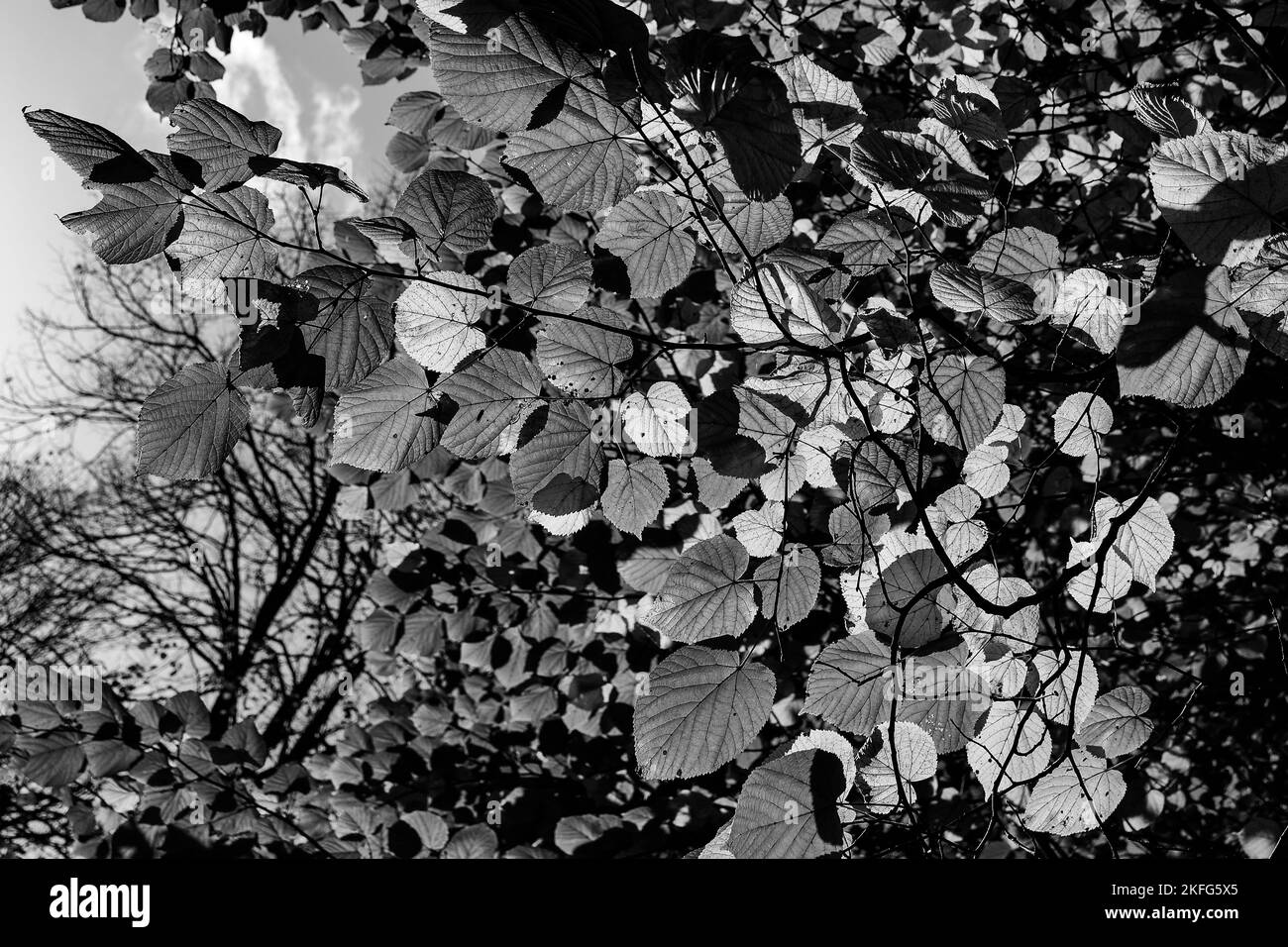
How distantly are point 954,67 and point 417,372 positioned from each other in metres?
2.34

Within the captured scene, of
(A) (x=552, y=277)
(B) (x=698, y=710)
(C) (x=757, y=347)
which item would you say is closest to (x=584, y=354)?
(A) (x=552, y=277)

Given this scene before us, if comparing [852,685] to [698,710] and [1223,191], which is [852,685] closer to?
[698,710]

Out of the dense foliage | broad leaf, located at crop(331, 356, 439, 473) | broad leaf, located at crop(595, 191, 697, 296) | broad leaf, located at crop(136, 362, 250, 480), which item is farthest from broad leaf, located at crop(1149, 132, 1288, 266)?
broad leaf, located at crop(136, 362, 250, 480)

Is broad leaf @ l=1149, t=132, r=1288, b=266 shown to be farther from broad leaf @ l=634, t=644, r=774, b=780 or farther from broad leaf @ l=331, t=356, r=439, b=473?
broad leaf @ l=331, t=356, r=439, b=473

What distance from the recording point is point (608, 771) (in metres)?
2.89

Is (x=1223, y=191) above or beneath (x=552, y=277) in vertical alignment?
beneath

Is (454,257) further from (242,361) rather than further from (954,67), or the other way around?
(954,67)

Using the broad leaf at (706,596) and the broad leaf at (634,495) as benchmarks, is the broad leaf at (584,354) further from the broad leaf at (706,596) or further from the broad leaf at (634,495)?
the broad leaf at (706,596)

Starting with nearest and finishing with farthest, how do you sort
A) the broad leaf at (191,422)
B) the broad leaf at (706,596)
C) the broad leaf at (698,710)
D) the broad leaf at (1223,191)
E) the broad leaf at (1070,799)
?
the broad leaf at (1223,191) < the broad leaf at (191,422) < the broad leaf at (698,710) < the broad leaf at (706,596) < the broad leaf at (1070,799)

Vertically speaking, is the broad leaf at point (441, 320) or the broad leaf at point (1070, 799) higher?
the broad leaf at point (441, 320)

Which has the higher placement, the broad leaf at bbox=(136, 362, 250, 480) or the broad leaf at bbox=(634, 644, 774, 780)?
the broad leaf at bbox=(136, 362, 250, 480)

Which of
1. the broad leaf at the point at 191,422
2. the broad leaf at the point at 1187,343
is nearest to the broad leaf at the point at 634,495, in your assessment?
the broad leaf at the point at 191,422

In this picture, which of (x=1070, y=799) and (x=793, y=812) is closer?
(x=793, y=812)
